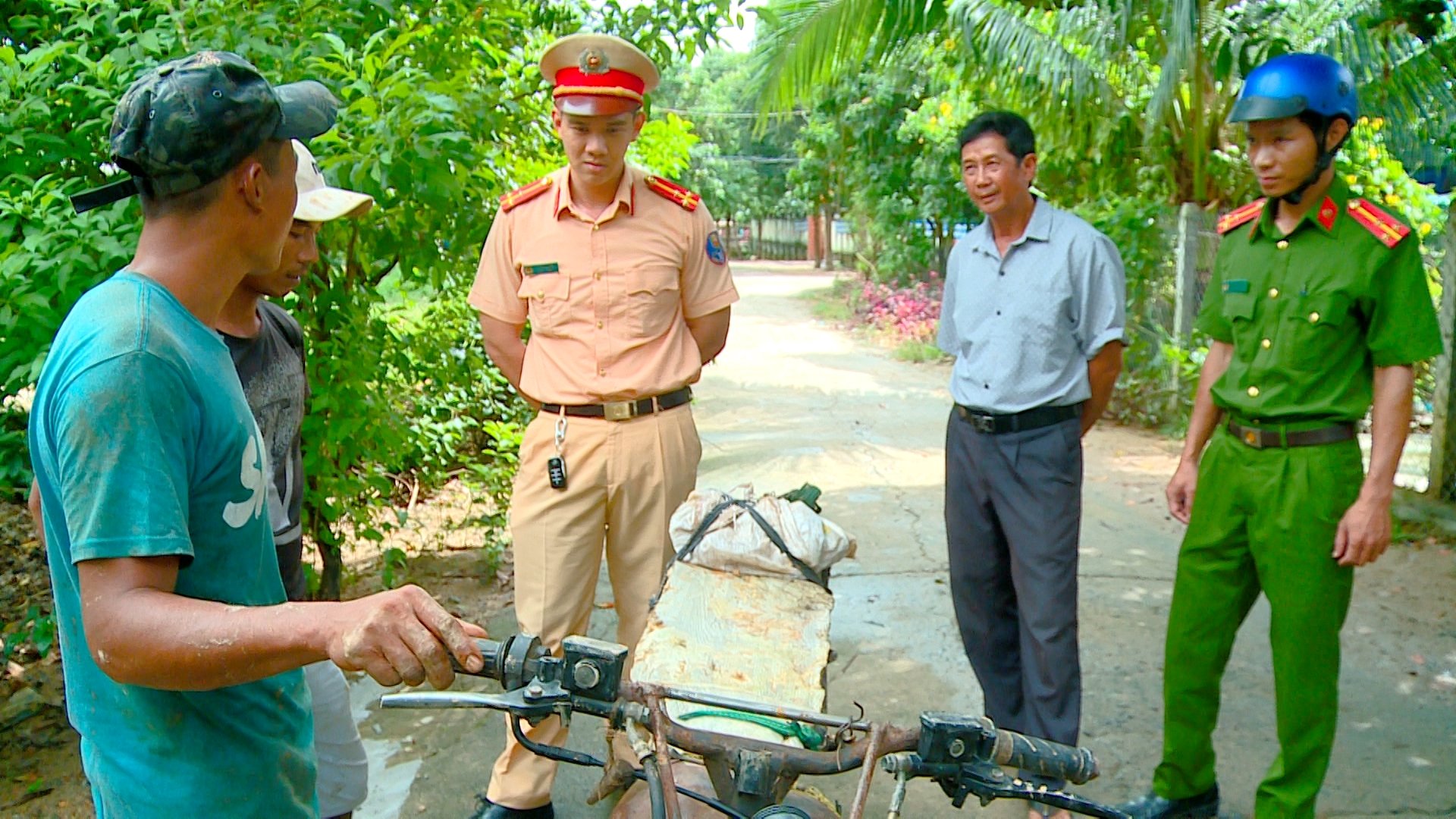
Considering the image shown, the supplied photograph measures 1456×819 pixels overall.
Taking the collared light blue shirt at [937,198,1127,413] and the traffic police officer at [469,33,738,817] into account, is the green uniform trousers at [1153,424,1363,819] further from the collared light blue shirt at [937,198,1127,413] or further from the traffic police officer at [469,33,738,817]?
the traffic police officer at [469,33,738,817]

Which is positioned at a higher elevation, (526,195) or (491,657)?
(526,195)

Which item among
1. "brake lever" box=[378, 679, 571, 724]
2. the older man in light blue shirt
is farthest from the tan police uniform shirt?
"brake lever" box=[378, 679, 571, 724]

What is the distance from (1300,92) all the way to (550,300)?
2062mm

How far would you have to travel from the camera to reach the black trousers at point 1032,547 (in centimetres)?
316

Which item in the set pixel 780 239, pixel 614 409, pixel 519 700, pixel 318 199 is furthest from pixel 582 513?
pixel 780 239

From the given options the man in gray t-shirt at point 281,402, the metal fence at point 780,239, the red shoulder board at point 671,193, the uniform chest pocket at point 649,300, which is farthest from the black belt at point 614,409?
the metal fence at point 780,239

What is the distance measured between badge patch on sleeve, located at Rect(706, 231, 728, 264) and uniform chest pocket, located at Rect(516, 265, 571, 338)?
1.58ft

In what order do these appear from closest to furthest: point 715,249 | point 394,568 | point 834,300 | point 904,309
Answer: point 715,249, point 394,568, point 904,309, point 834,300

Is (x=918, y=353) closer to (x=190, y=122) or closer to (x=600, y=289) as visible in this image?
(x=600, y=289)

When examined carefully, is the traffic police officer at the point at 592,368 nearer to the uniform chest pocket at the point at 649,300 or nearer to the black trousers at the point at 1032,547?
the uniform chest pocket at the point at 649,300

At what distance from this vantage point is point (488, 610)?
4.89 metres

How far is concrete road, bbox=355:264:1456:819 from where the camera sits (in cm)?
341

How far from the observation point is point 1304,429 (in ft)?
9.54

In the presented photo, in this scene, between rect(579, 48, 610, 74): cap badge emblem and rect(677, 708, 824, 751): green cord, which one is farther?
rect(579, 48, 610, 74): cap badge emblem
